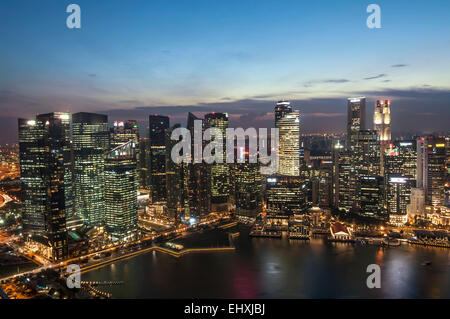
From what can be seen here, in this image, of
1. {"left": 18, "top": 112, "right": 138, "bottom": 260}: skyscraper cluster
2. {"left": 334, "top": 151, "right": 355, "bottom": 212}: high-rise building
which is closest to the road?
{"left": 18, "top": 112, "right": 138, "bottom": 260}: skyscraper cluster

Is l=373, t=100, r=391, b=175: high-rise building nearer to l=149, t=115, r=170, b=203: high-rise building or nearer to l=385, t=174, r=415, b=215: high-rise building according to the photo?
l=385, t=174, r=415, b=215: high-rise building

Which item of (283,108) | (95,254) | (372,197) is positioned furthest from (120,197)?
(283,108)

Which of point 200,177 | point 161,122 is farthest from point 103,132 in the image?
point 200,177

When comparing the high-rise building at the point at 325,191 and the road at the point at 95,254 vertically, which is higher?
the high-rise building at the point at 325,191

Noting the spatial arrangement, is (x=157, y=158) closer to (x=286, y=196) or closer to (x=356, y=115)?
(x=286, y=196)

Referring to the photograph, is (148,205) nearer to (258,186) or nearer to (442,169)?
(258,186)

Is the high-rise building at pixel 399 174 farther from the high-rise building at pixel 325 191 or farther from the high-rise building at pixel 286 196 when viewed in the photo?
the high-rise building at pixel 286 196

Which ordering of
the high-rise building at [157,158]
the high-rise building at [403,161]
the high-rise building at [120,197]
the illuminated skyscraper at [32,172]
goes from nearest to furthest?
the illuminated skyscraper at [32,172] < the high-rise building at [120,197] < the high-rise building at [403,161] < the high-rise building at [157,158]

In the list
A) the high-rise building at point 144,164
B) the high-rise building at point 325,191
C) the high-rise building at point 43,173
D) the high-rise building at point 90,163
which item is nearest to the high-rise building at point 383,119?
the high-rise building at point 325,191
